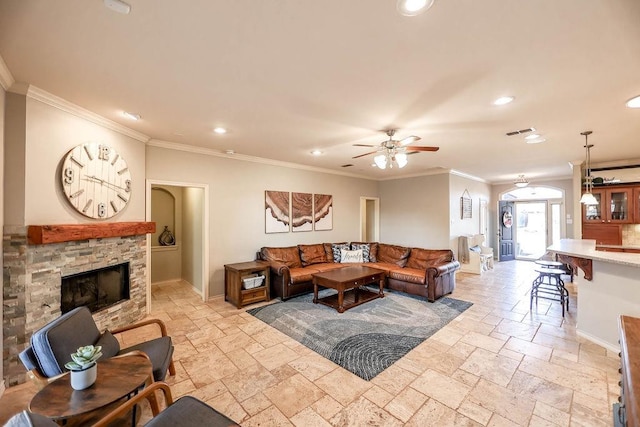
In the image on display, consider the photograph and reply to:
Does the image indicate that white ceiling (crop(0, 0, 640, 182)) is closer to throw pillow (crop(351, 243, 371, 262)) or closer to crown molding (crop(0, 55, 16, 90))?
crown molding (crop(0, 55, 16, 90))

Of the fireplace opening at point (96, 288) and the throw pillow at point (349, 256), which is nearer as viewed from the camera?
the fireplace opening at point (96, 288)

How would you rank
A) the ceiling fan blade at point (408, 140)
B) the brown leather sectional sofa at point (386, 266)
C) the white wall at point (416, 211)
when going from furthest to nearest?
1. the white wall at point (416, 211)
2. the brown leather sectional sofa at point (386, 266)
3. the ceiling fan blade at point (408, 140)

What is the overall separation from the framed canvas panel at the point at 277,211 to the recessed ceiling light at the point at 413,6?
4.30 metres

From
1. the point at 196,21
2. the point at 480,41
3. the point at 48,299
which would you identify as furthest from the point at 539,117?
the point at 48,299

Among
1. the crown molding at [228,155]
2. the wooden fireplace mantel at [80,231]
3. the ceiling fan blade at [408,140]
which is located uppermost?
the crown molding at [228,155]

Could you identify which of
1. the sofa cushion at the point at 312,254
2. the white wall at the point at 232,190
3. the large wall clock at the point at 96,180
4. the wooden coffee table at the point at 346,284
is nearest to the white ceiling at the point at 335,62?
the large wall clock at the point at 96,180

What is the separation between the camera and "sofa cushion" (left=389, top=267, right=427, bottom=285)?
4746mm

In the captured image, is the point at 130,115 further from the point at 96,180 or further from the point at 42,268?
the point at 42,268

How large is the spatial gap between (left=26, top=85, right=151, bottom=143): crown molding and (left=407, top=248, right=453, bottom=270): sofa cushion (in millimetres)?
5346

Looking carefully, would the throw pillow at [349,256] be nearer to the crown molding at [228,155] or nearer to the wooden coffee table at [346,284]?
the wooden coffee table at [346,284]

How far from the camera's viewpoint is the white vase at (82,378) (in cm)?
160

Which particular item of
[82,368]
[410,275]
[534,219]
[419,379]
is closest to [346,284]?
[410,275]

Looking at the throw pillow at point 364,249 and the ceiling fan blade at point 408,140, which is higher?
the ceiling fan blade at point 408,140

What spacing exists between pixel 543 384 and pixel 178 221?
6709 millimetres
